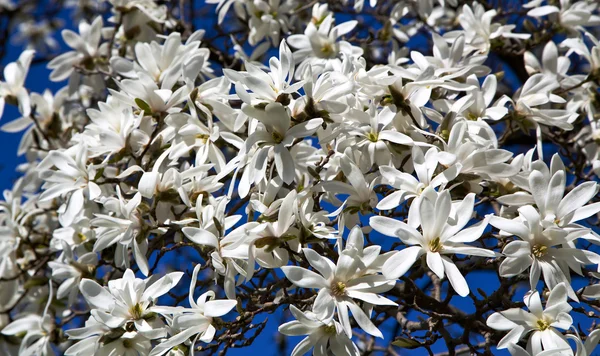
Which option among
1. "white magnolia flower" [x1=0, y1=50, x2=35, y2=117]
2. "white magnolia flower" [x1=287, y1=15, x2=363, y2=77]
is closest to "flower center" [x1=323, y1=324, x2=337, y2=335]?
"white magnolia flower" [x1=287, y1=15, x2=363, y2=77]

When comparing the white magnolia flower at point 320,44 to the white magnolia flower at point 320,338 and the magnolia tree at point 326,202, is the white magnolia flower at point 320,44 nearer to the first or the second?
the magnolia tree at point 326,202

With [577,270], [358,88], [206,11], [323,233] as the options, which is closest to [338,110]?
[358,88]

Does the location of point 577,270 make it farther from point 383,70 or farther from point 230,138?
point 230,138

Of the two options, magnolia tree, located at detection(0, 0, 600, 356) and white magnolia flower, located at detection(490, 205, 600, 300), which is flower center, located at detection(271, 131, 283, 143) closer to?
magnolia tree, located at detection(0, 0, 600, 356)

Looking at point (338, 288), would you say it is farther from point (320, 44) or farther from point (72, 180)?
point (320, 44)

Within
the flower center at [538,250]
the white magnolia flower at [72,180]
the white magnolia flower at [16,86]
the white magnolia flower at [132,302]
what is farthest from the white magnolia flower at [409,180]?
the white magnolia flower at [16,86]
